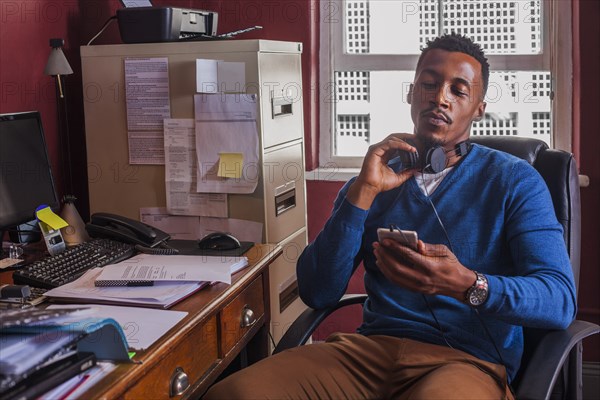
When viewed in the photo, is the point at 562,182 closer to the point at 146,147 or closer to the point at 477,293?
the point at 477,293

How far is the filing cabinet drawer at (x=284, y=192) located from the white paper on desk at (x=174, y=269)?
40cm

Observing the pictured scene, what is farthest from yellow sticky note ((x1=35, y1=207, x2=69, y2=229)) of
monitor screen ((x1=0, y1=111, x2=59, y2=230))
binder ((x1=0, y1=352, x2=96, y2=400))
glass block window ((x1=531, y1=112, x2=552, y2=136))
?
glass block window ((x1=531, y1=112, x2=552, y2=136))

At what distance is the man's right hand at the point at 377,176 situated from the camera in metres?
1.86

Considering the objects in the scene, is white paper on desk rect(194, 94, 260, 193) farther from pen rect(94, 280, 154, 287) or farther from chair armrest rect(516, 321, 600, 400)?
chair armrest rect(516, 321, 600, 400)

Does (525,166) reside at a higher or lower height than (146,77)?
lower

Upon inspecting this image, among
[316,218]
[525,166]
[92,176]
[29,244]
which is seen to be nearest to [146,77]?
[92,176]

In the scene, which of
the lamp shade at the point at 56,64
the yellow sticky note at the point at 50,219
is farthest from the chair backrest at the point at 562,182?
the lamp shade at the point at 56,64

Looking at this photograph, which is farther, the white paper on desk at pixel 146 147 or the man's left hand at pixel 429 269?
the white paper on desk at pixel 146 147

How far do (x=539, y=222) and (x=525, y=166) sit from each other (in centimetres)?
16

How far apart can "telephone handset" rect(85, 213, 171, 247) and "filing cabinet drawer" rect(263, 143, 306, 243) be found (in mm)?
357

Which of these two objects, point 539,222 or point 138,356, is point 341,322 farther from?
point 138,356

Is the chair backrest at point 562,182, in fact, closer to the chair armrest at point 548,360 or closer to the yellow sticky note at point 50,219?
the chair armrest at point 548,360

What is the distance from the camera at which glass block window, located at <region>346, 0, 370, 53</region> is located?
2984 mm

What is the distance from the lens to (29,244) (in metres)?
2.22
